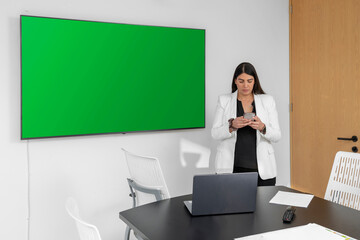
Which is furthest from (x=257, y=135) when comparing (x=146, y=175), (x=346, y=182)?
(x=146, y=175)

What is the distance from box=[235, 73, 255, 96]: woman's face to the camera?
9.42 ft

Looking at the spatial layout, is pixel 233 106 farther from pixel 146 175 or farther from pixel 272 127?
pixel 146 175

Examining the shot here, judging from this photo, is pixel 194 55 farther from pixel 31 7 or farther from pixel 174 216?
pixel 174 216

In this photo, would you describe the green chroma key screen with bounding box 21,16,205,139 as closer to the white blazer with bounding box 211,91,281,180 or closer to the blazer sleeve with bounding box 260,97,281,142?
the white blazer with bounding box 211,91,281,180

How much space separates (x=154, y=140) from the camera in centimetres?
333

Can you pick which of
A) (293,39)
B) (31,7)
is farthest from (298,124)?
(31,7)

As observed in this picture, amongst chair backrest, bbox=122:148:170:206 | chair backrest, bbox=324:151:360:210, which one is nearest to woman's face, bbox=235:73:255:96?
chair backrest, bbox=324:151:360:210

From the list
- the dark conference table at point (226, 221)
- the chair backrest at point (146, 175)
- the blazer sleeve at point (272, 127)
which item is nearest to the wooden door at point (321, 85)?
the blazer sleeve at point (272, 127)

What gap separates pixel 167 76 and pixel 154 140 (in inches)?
23.6

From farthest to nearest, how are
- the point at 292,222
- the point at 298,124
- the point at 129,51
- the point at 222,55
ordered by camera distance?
the point at 298,124 < the point at 222,55 < the point at 129,51 < the point at 292,222

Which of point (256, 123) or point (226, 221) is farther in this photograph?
point (256, 123)

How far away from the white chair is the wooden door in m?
2.03

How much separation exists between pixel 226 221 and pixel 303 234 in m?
0.36

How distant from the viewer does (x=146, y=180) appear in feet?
7.29
